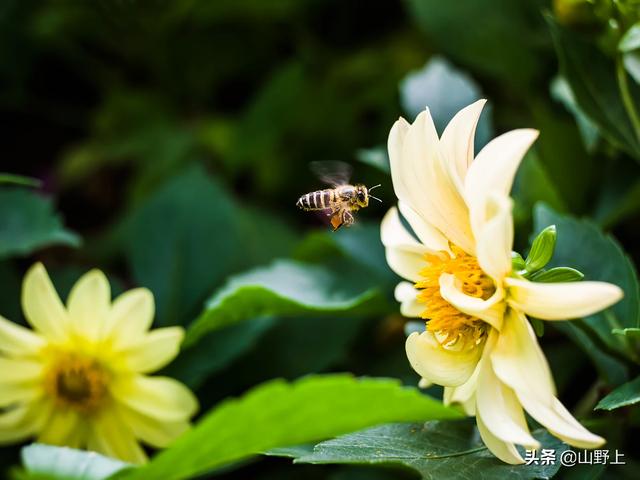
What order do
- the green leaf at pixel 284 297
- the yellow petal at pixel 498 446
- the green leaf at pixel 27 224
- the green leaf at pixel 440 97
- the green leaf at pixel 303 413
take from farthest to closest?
1. the green leaf at pixel 440 97
2. the green leaf at pixel 27 224
3. the green leaf at pixel 284 297
4. the yellow petal at pixel 498 446
5. the green leaf at pixel 303 413

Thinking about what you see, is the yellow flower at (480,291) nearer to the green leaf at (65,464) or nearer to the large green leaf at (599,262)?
the large green leaf at (599,262)

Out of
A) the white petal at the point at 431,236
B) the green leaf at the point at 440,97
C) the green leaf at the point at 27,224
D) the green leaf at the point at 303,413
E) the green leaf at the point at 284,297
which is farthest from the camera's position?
the green leaf at the point at 440,97

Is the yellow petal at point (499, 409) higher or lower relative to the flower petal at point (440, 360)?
lower

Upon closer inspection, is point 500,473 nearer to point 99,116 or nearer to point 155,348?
point 155,348

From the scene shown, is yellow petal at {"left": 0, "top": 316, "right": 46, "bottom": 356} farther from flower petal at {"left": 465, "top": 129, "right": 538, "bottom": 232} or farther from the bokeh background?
flower petal at {"left": 465, "top": 129, "right": 538, "bottom": 232}

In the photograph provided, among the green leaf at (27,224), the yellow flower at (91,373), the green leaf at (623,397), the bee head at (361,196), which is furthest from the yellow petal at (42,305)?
the green leaf at (623,397)

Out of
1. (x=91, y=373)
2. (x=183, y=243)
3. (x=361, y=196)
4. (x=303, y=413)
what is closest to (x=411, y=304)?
(x=361, y=196)

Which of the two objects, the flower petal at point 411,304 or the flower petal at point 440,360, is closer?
the flower petal at point 440,360
